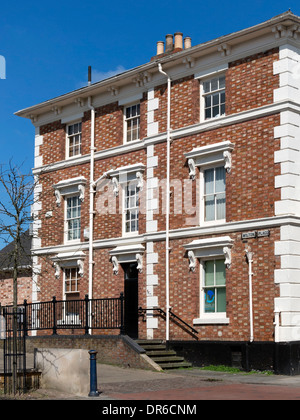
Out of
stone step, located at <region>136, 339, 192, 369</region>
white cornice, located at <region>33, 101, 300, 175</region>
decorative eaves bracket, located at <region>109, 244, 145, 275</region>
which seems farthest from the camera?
decorative eaves bracket, located at <region>109, 244, 145, 275</region>

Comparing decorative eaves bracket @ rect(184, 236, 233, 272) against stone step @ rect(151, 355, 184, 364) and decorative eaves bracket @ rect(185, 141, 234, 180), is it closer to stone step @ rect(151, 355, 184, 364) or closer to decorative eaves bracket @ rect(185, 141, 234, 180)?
A: decorative eaves bracket @ rect(185, 141, 234, 180)

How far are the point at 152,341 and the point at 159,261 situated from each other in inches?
105

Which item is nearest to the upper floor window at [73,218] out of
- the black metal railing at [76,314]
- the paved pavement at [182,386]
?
the black metal railing at [76,314]

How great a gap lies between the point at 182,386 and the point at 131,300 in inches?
318

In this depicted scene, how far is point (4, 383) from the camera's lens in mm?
15602

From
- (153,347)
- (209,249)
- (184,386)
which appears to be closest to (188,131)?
(209,249)

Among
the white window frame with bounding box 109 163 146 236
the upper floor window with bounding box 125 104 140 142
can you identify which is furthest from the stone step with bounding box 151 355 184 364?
the upper floor window with bounding box 125 104 140 142

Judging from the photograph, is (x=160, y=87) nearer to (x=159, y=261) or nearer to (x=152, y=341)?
(x=159, y=261)

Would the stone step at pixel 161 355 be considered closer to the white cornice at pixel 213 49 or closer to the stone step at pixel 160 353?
the stone step at pixel 160 353

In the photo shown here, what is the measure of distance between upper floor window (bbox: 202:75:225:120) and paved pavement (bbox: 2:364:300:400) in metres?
8.27

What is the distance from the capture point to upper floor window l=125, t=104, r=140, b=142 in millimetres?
26016

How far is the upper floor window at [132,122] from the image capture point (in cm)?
2602

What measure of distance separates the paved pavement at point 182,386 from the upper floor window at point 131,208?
18.6ft
